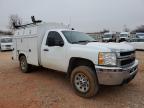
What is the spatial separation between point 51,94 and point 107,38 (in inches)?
1097

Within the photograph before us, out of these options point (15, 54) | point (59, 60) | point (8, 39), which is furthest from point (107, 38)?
point (59, 60)

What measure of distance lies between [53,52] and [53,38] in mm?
490

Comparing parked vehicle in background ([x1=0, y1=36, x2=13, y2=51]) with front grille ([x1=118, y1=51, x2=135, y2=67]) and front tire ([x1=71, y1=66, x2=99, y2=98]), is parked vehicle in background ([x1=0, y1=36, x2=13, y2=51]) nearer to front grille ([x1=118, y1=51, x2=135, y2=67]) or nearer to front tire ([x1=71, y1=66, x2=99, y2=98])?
front tire ([x1=71, y1=66, x2=99, y2=98])

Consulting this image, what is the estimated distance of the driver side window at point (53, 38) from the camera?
616 centimetres

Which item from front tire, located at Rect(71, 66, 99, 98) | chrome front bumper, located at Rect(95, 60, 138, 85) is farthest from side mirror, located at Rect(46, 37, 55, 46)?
chrome front bumper, located at Rect(95, 60, 138, 85)

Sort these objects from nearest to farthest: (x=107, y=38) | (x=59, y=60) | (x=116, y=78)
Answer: (x=116, y=78), (x=59, y=60), (x=107, y=38)

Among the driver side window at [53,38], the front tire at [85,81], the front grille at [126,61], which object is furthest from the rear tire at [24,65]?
the front grille at [126,61]

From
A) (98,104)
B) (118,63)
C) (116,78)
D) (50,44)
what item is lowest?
(98,104)

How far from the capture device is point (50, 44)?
634 cm

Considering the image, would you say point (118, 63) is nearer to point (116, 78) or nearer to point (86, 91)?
point (116, 78)

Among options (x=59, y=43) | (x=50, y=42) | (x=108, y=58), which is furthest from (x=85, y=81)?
(x=50, y=42)

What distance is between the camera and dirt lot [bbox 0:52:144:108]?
479 cm

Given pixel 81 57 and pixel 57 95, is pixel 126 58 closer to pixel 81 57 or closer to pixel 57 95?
pixel 81 57

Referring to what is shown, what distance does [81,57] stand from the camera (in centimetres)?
523
